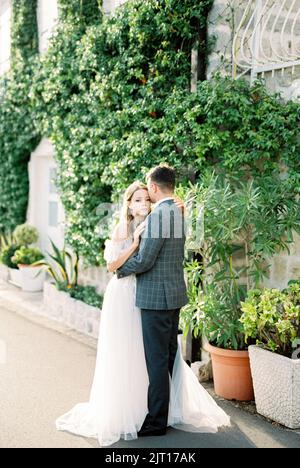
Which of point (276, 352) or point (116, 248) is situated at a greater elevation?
point (116, 248)

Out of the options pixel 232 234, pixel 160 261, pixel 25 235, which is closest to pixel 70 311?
pixel 25 235

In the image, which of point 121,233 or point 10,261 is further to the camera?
point 10,261

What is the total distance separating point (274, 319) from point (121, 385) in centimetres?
149

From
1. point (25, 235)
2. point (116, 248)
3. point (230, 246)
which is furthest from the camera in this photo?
point (25, 235)

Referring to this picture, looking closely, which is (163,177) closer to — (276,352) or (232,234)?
(232,234)

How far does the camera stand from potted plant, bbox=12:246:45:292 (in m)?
9.99

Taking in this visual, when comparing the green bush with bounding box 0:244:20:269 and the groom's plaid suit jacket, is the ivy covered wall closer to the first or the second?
the groom's plaid suit jacket

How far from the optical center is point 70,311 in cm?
823

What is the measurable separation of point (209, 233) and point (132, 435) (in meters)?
1.96

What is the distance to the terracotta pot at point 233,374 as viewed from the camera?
5430mm

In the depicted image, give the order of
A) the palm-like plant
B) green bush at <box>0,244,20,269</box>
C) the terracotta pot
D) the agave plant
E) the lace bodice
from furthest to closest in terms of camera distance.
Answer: green bush at <box>0,244,20,269</box> → the agave plant → the terracotta pot → the palm-like plant → the lace bodice

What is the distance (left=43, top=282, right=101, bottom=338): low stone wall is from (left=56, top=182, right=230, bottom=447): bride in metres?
2.90

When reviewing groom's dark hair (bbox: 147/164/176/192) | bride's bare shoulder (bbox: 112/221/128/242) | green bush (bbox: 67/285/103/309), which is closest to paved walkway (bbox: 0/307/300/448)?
green bush (bbox: 67/285/103/309)
